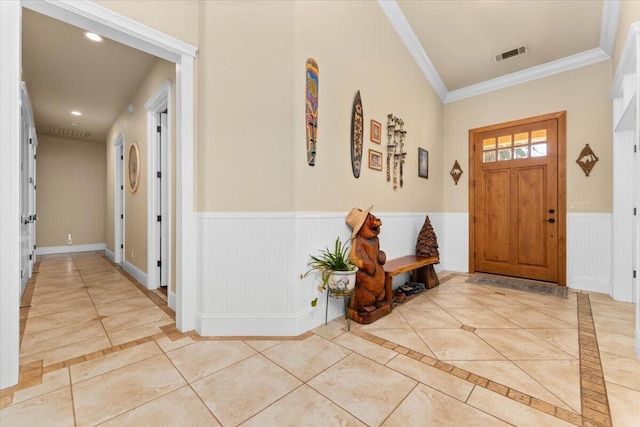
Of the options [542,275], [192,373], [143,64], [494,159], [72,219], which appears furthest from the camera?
→ [72,219]

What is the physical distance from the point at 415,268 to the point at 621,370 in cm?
176

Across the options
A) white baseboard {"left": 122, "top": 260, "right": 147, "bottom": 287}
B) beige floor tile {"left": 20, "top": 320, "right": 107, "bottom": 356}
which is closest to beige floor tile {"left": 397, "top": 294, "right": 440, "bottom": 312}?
beige floor tile {"left": 20, "top": 320, "right": 107, "bottom": 356}

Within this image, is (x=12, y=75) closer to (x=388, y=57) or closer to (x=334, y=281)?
(x=334, y=281)

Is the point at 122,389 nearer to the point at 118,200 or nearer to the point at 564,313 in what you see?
the point at 564,313

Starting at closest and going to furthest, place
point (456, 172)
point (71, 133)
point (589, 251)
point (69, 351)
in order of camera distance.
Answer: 1. point (69, 351)
2. point (589, 251)
3. point (456, 172)
4. point (71, 133)

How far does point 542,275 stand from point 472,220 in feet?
3.90

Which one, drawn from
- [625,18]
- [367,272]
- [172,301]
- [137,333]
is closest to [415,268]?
[367,272]

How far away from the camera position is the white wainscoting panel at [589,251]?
3486 mm

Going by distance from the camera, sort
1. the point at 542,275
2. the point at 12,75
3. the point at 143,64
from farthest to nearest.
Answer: the point at 542,275 < the point at 143,64 < the point at 12,75

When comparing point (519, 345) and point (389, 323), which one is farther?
point (389, 323)

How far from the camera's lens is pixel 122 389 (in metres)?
1.57

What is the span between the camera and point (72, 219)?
6.80 metres

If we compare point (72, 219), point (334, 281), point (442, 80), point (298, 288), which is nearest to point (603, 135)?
point (442, 80)

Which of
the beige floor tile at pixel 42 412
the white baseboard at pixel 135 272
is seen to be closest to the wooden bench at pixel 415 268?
the beige floor tile at pixel 42 412
